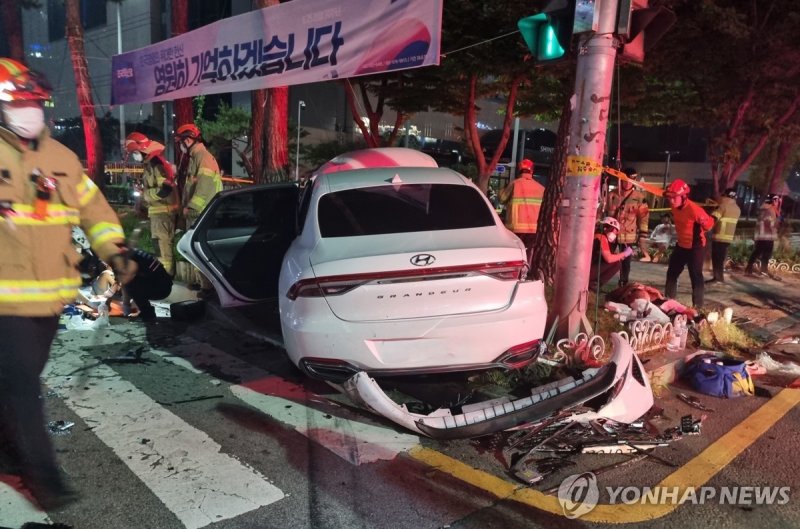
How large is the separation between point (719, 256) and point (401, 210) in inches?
292

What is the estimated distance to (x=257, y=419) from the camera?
398 centimetres

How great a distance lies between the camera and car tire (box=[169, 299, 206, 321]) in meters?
6.66

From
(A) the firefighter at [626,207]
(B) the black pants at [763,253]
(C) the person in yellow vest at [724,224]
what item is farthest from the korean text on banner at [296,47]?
(B) the black pants at [763,253]

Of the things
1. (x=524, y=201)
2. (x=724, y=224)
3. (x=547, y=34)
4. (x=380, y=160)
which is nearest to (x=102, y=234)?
(x=547, y=34)

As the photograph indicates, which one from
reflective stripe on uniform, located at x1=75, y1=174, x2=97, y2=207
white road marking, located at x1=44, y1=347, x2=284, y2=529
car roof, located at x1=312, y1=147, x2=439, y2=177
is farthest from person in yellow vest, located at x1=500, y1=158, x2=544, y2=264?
reflective stripe on uniform, located at x1=75, y1=174, x2=97, y2=207

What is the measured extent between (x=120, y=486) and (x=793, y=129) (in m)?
14.6

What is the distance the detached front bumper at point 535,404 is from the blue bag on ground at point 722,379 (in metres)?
1.07

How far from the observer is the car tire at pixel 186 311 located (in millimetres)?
6660

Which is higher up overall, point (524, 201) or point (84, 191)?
point (84, 191)

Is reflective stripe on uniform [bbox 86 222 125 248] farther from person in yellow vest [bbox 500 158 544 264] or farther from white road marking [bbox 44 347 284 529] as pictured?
person in yellow vest [bbox 500 158 544 264]

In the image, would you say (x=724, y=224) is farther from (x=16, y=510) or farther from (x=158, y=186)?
(x=16, y=510)

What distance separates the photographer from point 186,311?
669cm

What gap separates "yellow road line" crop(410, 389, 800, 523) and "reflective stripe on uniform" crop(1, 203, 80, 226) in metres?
2.34

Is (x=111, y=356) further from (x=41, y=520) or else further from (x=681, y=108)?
(x=681, y=108)
